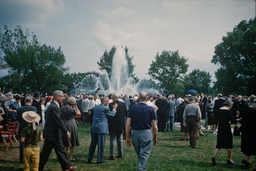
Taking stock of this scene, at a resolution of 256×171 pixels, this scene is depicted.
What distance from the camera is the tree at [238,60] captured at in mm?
→ 35531

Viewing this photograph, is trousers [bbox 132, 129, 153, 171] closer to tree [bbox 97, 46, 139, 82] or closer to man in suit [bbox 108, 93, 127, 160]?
man in suit [bbox 108, 93, 127, 160]

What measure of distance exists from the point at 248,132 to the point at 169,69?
4763 centimetres

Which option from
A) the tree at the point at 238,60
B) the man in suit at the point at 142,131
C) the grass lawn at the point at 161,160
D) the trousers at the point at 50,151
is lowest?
the grass lawn at the point at 161,160

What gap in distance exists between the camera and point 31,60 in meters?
43.8

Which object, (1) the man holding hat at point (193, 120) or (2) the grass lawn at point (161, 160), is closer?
(2) the grass lawn at point (161, 160)

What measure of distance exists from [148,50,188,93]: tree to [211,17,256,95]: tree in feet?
40.8

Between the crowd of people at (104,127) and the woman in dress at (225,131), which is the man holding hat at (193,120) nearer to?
the crowd of people at (104,127)

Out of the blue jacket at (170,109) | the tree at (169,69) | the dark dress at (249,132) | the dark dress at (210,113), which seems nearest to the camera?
the dark dress at (249,132)

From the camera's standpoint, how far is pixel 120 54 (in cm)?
5750

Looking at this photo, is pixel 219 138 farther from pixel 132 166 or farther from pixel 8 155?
pixel 8 155

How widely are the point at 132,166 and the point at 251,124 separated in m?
3.90

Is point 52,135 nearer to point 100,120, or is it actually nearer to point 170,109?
point 100,120

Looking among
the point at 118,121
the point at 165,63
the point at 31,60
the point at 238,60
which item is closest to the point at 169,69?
the point at 165,63

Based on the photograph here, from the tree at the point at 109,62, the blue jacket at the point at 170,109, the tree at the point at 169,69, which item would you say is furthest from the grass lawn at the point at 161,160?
the tree at the point at 109,62
